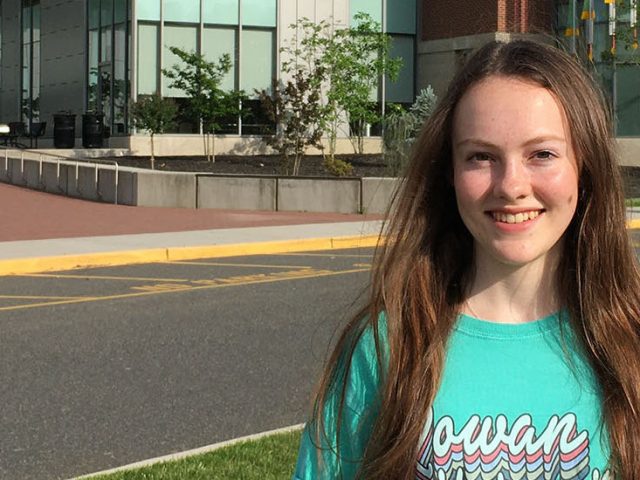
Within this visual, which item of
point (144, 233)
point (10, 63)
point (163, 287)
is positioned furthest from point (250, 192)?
point (10, 63)

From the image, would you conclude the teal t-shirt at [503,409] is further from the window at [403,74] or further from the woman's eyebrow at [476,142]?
the window at [403,74]

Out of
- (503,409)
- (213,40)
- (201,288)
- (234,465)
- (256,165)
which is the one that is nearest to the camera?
(503,409)

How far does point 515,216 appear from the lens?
1958 millimetres

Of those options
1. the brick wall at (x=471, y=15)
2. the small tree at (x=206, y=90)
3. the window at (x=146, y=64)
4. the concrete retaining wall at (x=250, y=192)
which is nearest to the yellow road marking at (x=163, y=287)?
the concrete retaining wall at (x=250, y=192)

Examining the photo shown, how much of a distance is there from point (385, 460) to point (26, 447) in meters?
4.46

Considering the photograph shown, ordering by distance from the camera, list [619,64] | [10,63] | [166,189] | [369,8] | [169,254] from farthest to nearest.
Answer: [10,63], [369,8], [619,64], [166,189], [169,254]

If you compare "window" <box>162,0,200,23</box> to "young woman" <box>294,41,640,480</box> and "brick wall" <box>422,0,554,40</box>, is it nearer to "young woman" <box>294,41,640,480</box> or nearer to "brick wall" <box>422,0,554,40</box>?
"brick wall" <box>422,0,554,40</box>

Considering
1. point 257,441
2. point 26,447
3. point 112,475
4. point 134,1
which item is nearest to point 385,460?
point 112,475

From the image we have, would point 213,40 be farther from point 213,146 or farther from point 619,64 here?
point 619,64

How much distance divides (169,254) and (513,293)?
13.6m

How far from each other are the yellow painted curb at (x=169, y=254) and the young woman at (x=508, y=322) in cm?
1116

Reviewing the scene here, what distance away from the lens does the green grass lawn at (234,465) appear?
5.20 metres

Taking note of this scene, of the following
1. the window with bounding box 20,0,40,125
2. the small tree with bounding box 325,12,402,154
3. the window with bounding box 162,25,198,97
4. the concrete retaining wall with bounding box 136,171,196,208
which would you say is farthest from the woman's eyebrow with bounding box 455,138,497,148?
the window with bounding box 20,0,40,125

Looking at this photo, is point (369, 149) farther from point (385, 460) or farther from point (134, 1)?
point (385, 460)
